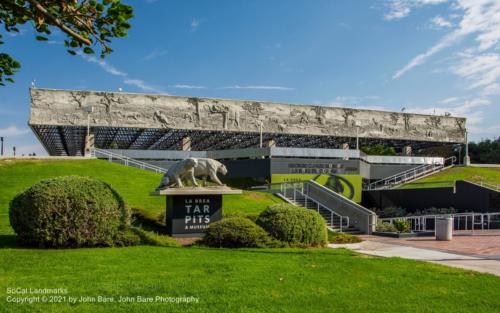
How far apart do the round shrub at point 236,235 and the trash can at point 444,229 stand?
29.4ft

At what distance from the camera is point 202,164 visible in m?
15.9

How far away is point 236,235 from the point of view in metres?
12.5

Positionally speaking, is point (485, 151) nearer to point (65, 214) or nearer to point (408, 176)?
point (408, 176)

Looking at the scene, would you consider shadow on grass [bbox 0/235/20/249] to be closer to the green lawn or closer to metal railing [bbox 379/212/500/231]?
the green lawn

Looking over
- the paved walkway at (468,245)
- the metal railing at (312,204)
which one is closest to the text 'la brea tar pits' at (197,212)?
the paved walkway at (468,245)

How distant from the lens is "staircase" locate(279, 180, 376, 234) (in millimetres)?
21562

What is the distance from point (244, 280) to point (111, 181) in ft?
69.7

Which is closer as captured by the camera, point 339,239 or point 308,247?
point 308,247

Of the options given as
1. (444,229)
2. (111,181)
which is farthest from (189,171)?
(111,181)

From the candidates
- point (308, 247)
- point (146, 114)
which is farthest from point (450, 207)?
→ point (146, 114)

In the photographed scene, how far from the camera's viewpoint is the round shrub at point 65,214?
1048cm

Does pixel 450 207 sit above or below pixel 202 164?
below

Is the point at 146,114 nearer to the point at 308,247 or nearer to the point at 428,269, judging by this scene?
the point at 308,247

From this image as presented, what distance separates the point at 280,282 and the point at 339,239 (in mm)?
9869
